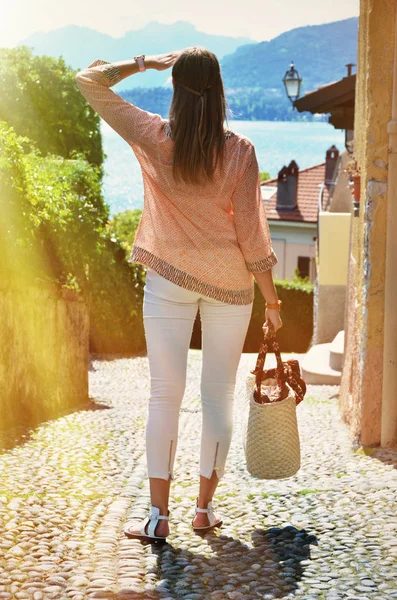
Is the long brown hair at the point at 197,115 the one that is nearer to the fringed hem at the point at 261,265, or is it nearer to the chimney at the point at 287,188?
the fringed hem at the point at 261,265

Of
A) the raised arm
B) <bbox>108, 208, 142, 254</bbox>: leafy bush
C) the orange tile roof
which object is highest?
the orange tile roof

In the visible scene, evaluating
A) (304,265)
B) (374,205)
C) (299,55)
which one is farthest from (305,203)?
(299,55)

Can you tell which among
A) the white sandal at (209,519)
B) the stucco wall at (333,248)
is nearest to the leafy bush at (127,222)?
the stucco wall at (333,248)

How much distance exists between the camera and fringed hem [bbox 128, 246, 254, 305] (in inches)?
137

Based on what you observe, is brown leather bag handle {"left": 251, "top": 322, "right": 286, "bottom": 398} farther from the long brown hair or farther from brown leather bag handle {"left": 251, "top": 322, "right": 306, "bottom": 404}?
the long brown hair

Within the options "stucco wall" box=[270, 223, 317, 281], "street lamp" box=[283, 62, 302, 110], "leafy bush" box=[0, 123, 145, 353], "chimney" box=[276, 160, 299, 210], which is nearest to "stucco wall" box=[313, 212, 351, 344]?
"street lamp" box=[283, 62, 302, 110]

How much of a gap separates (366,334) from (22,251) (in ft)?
7.83

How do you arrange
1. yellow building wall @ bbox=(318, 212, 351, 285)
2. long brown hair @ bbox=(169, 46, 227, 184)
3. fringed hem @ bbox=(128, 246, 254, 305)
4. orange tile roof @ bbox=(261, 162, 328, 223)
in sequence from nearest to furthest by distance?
1. long brown hair @ bbox=(169, 46, 227, 184)
2. fringed hem @ bbox=(128, 246, 254, 305)
3. yellow building wall @ bbox=(318, 212, 351, 285)
4. orange tile roof @ bbox=(261, 162, 328, 223)

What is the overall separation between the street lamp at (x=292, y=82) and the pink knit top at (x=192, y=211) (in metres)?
12.9

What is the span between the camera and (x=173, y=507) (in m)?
4.11

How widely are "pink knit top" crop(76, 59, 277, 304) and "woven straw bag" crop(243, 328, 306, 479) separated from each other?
0.43 meters

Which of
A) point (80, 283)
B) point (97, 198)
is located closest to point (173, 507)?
point (80, 283)

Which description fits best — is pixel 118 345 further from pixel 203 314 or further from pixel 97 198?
pixel 203 314

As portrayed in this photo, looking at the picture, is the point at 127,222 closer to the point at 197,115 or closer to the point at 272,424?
the point at 272,424
